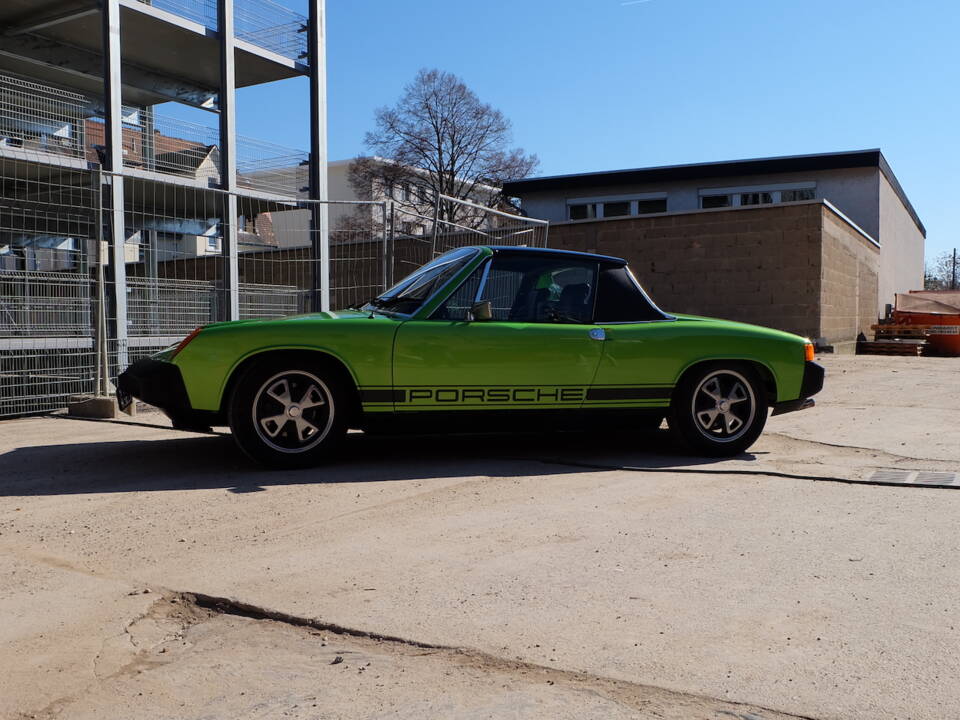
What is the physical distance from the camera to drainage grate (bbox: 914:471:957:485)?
17.0 ft

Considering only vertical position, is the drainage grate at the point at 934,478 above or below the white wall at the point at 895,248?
below

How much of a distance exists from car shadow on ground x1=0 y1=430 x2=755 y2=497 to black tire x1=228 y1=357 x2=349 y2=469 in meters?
0.14

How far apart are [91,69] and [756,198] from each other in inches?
860

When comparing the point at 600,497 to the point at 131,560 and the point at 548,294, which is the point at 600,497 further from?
the point at 131,560

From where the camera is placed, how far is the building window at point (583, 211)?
3353 cm

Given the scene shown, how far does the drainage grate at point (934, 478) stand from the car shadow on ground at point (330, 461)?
126 centimetres

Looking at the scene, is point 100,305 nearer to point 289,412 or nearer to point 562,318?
point 289,412

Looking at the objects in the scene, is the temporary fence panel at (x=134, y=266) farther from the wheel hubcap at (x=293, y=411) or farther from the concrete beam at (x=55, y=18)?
the wheel hubcap at (x=293, y=411)

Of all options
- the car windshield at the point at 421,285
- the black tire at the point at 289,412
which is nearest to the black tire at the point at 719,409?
the car windshield at the point at 421,285

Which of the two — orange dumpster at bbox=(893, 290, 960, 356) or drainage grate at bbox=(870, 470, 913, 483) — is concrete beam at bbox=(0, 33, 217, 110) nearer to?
orange dumpster at bbox=(893, 290, 960, 356)

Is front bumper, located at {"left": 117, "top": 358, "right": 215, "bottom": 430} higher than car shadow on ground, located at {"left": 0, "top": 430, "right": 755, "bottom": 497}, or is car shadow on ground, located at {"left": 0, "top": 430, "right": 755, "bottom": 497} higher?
front bumper, located at {"left": 117, "top": 358, "right": 215, "bottom": 430}

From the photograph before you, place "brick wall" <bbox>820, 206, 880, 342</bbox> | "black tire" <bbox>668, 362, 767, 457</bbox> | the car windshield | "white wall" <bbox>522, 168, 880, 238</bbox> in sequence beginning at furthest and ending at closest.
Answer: "white wall" <bbox>522, 168, 880, 238</bbox>, "brick wall" <bbox>820, 206, 880, 342</bbox>, "black tire" <bbox>668, 362, 767, 457</bbox>, the car windshield

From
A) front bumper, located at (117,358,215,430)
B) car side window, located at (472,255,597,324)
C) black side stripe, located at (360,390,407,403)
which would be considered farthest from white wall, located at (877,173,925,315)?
front bumper, located at (117,358,215,430)

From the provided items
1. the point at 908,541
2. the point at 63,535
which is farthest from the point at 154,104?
the point at 908,541
